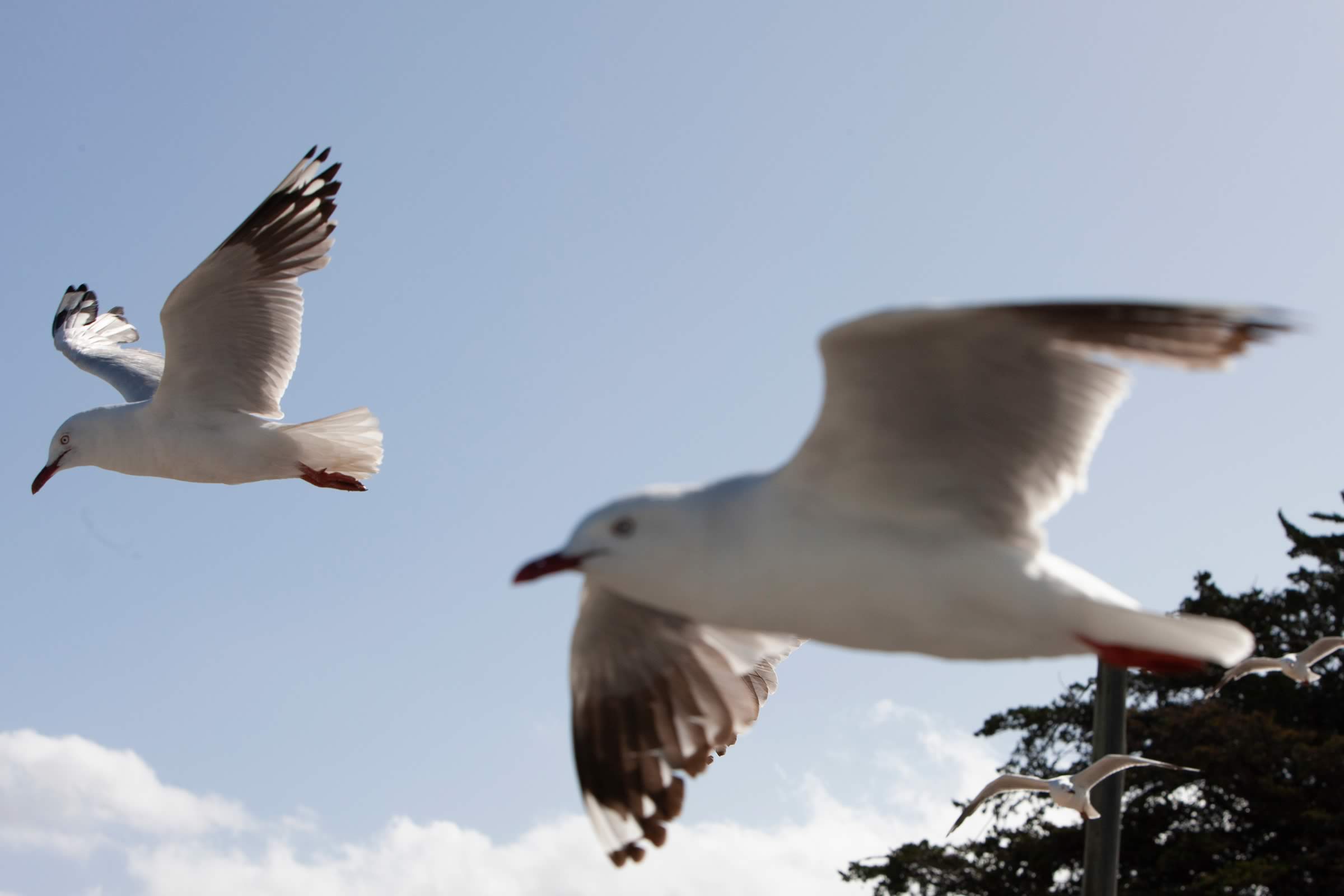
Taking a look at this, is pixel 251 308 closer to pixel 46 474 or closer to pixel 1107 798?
pixel 46 474

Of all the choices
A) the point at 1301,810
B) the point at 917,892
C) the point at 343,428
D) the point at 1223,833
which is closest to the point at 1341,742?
the point at 1301,810

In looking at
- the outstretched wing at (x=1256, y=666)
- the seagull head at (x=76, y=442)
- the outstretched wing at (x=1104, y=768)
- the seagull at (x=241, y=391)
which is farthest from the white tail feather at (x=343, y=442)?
the outstretched wing at (x=1256, y=666)

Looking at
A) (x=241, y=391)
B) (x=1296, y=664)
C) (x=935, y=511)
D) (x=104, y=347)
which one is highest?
(x=104, y=347)

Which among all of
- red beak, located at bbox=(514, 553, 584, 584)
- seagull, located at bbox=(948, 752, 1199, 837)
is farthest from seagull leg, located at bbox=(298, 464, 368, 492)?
red beak, located at bbox=(514, 553, 584, 584)

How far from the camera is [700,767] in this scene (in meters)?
4.06

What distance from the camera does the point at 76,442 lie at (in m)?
7.78

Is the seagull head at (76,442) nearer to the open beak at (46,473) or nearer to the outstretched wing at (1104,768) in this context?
the open beak at (46,473)

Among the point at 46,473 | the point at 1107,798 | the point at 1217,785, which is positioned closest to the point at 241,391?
the point at 46,473

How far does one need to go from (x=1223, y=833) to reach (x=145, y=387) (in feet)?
48.9

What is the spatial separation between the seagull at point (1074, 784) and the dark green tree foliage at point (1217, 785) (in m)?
8.57

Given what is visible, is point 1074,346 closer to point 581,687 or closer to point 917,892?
point 581,687

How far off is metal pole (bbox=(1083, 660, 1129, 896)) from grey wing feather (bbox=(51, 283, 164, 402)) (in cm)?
701

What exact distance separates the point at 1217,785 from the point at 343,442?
14.0m

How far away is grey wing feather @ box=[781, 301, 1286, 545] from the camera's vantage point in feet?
9.12
